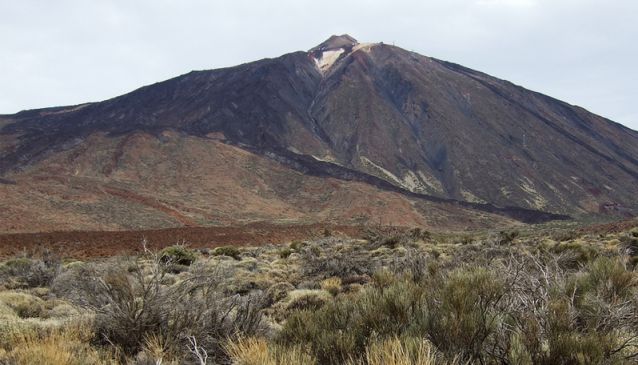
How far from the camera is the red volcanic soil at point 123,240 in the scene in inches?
1082

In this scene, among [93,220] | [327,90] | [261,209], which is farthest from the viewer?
[327,90]

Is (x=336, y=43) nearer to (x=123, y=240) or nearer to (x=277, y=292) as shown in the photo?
(x=123, y=240)

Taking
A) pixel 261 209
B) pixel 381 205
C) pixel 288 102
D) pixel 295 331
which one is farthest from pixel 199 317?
pixel 288 102

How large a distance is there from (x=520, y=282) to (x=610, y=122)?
179m

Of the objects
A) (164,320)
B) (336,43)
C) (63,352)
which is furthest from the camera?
(336,43)

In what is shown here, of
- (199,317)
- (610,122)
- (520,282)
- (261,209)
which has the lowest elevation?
(261,209)

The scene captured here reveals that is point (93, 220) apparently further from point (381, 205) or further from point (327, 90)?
point (327, 90)

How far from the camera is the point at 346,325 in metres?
4.68

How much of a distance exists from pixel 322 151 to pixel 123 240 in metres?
72.7

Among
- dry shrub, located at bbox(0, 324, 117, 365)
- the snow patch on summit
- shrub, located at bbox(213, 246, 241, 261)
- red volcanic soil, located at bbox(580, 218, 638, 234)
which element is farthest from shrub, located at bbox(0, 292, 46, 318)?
the snow patch on summit

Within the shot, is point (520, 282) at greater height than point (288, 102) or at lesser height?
lesser

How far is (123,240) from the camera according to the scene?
31.1m

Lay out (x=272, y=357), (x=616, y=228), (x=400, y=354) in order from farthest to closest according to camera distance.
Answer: (x=616, y=228) < (x=272, y=357) < (x=400, y=354)

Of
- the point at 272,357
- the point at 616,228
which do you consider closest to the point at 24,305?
the point at 272,357
